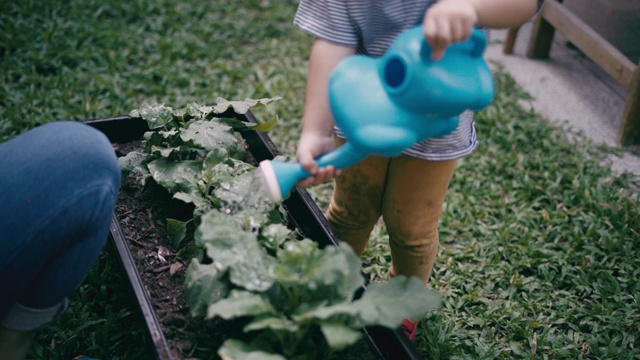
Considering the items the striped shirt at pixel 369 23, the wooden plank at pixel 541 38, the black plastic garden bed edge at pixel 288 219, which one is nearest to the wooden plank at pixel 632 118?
the wooden plank at pixel 541 38

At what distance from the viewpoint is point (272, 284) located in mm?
1390

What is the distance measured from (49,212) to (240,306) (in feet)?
1.43

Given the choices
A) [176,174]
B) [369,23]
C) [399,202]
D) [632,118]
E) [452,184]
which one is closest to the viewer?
[369,23]

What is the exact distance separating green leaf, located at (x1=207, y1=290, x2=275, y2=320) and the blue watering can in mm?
391

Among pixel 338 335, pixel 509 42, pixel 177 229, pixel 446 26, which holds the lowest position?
pixel 509 42

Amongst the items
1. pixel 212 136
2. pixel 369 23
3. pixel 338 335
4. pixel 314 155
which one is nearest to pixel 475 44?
pixel 369 23

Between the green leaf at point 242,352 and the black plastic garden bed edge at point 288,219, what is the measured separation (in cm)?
16

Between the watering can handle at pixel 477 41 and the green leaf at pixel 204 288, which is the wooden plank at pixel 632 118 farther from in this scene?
the green leaf at pixel 204 288

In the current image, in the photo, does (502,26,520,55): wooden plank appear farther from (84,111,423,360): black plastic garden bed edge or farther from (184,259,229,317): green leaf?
(184,259,229,317): green leaf

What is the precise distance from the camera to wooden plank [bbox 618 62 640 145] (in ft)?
9.71

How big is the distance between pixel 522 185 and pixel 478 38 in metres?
1.53

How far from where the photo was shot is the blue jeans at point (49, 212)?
127 cm

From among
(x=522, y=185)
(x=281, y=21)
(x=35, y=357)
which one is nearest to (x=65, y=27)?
(x=281, y=21)

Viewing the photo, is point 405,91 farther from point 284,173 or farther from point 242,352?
point 242,352
